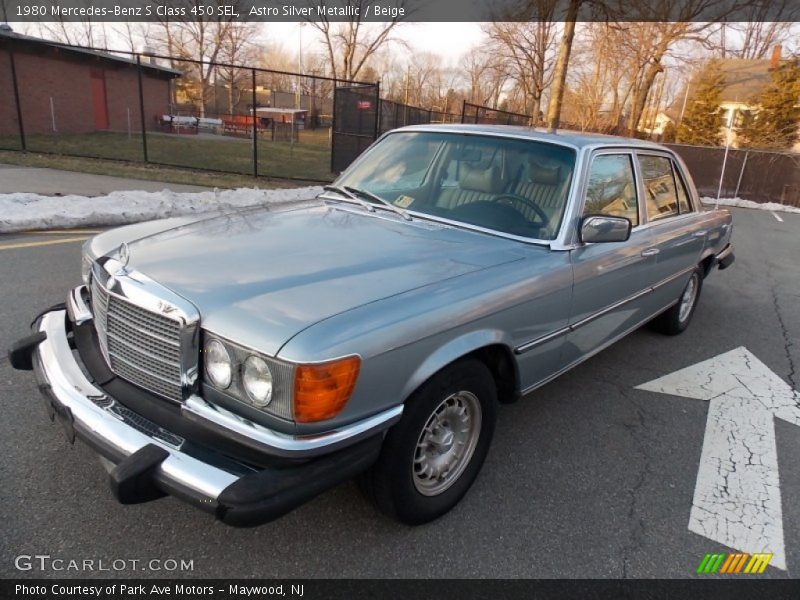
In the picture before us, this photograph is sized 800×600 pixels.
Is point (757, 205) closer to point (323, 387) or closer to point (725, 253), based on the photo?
point (725, 253)

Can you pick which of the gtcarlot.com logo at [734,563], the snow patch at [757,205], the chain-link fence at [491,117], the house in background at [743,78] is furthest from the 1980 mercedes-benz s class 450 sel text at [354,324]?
the house in background at [743,78]

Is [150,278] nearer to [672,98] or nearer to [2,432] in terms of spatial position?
[2,432]

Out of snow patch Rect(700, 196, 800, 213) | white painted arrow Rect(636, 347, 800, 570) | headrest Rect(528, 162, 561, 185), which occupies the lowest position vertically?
snow patch Rect(700, 196, 800, 213)

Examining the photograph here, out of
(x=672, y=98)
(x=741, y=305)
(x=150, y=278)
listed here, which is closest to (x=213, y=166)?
(x=741, y=305)

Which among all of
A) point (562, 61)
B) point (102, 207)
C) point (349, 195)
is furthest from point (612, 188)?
point (562, 61)

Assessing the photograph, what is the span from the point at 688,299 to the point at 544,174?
2892mm

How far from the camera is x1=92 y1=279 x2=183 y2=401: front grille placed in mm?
2064

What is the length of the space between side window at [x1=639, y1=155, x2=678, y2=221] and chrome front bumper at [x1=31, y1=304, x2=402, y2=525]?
9.61 ft

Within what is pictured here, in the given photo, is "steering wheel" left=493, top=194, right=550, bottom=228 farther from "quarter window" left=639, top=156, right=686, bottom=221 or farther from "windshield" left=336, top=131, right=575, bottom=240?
"quarter window" left=639, top=156, right=686, bottom=221

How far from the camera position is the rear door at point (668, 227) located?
13.2ft

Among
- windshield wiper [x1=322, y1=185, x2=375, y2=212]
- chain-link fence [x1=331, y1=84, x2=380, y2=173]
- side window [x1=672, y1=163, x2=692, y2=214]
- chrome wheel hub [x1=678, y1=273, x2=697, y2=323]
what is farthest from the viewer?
chain-link fence [x1=331, y1=84, x2=380, y2=173]

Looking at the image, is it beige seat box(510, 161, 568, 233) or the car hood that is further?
beige seat box(510, 161, 568, 233)

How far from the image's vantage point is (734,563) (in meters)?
2.46

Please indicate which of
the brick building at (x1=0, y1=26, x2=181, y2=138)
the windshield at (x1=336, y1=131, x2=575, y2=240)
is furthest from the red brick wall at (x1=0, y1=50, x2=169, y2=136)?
the windshield at (x1=336, y1=131, x2=575, y2=240)
